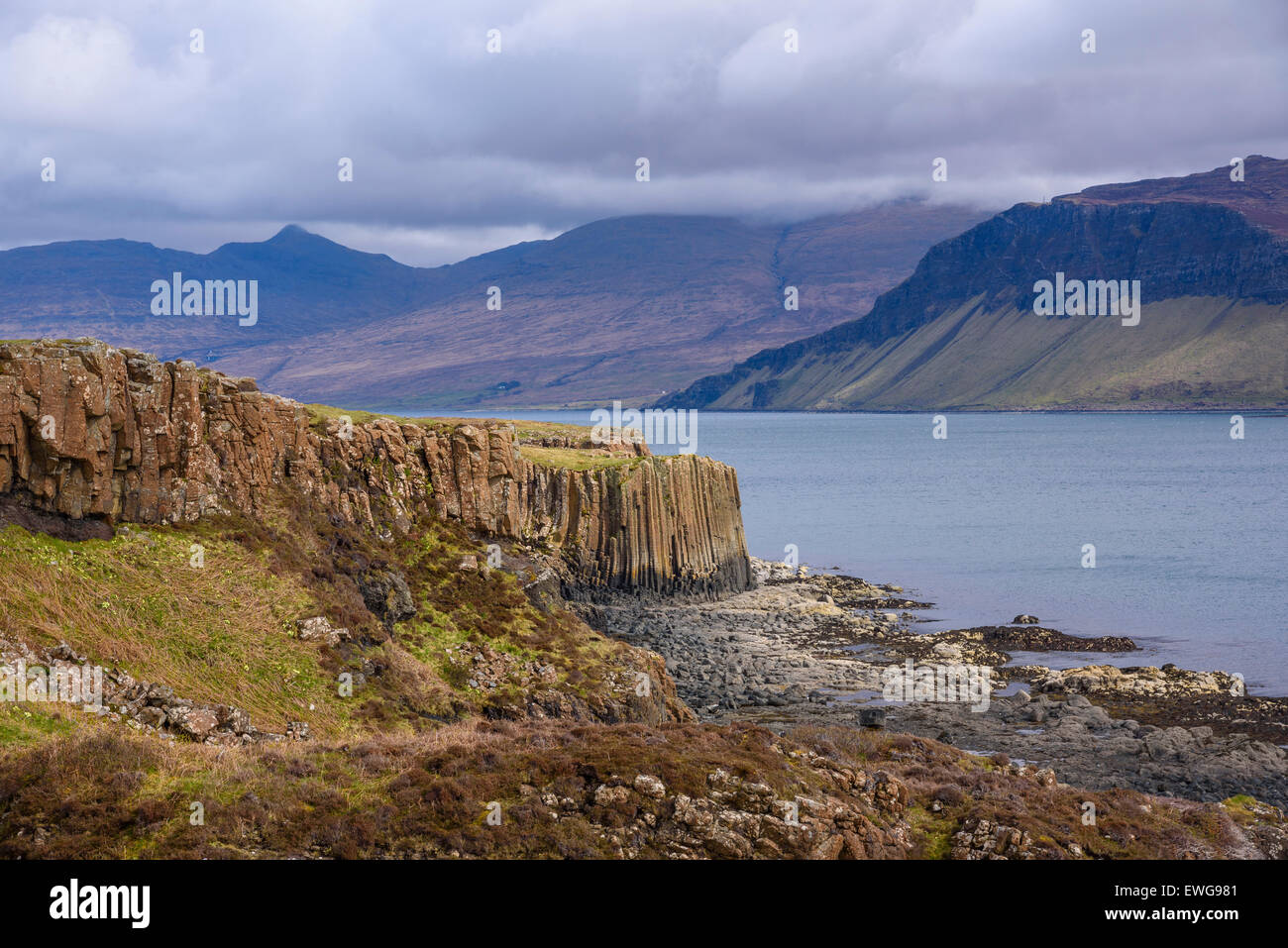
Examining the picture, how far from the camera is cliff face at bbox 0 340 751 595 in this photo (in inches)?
1169

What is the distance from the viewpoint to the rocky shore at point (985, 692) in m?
36.5

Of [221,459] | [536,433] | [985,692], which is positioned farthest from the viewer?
[536,433]

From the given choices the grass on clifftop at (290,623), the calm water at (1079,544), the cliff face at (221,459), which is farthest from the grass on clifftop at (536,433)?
the calm water at (1079,544)

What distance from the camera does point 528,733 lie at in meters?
24.9

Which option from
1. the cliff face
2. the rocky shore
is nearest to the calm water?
the rocky shore

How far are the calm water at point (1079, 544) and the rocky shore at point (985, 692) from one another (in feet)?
14.2

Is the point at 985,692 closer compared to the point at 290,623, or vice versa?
the point at 290,623

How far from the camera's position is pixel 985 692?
48125mm

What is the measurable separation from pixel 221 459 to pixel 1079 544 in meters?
85.4

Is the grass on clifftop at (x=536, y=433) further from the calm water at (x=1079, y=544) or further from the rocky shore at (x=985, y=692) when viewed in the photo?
the calm water at (x=1079, y=544)

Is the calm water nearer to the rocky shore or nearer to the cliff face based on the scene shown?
the rocky shore

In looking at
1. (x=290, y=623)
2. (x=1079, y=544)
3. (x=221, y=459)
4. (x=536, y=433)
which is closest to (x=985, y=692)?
(x=290, y=623)

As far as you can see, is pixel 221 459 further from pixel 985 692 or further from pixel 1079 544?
pixel 1079 544
